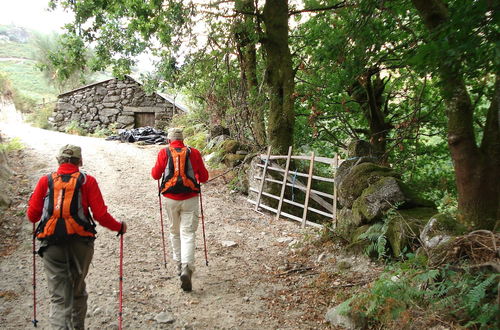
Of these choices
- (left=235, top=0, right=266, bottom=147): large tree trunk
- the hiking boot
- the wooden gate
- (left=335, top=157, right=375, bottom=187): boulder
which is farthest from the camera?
(left=235, top=0, right=266, bottom=147): large tree trunk

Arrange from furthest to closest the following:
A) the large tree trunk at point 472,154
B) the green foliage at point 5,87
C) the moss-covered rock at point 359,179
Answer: the green foliage at point 5,87
the moss-covered rock at point 359,179
the large tree trunk at point 472,154

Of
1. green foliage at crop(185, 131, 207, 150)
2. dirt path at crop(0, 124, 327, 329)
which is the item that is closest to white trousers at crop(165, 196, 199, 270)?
dirt path at crop(0, 124, 327, 329)

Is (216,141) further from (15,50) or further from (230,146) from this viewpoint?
(15,50)

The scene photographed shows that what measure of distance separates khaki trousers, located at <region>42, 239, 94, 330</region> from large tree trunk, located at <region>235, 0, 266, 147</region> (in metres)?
7.18

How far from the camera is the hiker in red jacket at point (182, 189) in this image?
470 centimetres

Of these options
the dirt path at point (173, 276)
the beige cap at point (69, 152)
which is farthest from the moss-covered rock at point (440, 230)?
the beige cap at point (69, 152)

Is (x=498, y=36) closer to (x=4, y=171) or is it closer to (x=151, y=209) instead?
(x=151, y=209)

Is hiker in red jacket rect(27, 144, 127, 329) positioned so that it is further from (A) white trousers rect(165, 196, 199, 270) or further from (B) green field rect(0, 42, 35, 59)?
(B) green field rect(0, 42, 35, 59)

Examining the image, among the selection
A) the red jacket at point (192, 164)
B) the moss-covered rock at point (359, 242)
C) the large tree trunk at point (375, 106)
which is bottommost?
the moss-covered rock at point (359, 242)

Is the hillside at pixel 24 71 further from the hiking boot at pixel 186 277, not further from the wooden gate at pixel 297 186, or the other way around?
the hiking boot at pixel 186 277

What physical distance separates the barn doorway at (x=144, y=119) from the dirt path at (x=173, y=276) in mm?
12526

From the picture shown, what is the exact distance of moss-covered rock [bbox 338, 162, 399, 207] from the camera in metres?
5.64

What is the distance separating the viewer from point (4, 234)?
6.55m

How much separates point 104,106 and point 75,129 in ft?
7.00
